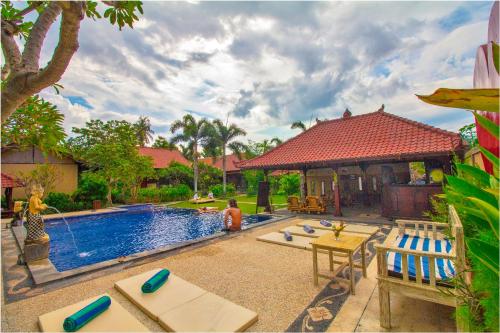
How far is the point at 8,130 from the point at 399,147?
499 inches

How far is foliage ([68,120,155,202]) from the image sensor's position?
20.5 metres

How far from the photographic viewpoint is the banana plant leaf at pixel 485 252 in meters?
1.01

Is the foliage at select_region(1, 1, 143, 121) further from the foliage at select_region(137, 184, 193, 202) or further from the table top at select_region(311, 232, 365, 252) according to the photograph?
the foliage at select_region(137, 184, 193, 202)

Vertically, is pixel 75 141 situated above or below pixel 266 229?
above

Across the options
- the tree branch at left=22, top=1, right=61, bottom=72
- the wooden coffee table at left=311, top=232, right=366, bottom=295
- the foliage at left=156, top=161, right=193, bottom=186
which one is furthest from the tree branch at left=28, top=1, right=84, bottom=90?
the foliage at left=156, top=161, right=193, bottom=186

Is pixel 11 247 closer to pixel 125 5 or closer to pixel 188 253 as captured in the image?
pixel 188 253

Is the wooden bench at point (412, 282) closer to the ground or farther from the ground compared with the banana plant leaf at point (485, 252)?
closer to the ground

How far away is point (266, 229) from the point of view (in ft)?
31.1

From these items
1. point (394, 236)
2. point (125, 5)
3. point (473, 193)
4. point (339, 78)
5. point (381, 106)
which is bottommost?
point (394, 236)

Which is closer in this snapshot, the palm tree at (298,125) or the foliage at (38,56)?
the foliage at (38,56)

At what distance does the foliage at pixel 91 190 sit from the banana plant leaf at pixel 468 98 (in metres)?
22.8

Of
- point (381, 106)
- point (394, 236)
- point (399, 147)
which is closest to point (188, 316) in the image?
point (394, 236)

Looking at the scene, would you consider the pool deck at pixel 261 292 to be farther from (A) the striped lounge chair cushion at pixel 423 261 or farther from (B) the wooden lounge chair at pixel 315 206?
(B) the wooden lounge chair at pixel 315 206

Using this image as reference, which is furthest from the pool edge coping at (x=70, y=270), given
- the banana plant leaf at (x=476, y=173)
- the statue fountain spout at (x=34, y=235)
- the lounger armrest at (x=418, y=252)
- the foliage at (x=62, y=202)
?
the foliage at (x=62, y=202)
